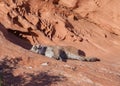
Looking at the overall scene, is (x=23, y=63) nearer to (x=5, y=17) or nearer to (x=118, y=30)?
(x=5, y=17)

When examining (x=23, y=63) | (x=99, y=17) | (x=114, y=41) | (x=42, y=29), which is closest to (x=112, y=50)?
(x=114, y=41)

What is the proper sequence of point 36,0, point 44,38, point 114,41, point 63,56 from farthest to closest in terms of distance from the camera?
point 114,41 < point 36,0 < point 44,38 < point 63,56

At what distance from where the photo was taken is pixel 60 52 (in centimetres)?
1038

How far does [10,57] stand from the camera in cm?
824

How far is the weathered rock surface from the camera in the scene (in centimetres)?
770

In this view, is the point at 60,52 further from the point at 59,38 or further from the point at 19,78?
the point at 19,78

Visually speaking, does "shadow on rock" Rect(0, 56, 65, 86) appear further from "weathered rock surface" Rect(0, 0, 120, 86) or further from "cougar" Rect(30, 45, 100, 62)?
"cougar" Rect(30, 45, 100, 62)

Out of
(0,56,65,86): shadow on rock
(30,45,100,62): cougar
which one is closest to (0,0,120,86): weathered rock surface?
(0,56,65,86): shadow on rock

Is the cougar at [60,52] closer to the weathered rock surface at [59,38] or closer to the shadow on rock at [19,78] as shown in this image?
the weathered rock surface at [59,38]

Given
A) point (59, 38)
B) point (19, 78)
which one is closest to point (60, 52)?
point (59, 38)

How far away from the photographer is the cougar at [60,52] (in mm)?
9836

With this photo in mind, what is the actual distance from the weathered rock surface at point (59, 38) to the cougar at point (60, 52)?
0.39m

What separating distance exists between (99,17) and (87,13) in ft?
1.62

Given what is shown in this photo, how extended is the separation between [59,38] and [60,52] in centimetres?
175
